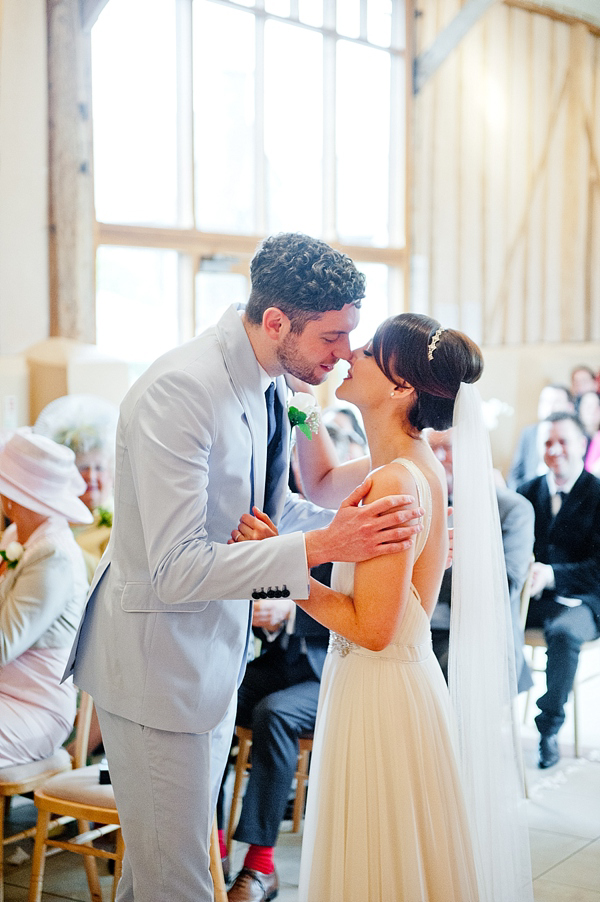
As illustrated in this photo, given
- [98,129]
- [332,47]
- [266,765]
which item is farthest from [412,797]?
[332,47]

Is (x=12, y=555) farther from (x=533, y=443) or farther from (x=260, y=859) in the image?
(x=533, y=443)

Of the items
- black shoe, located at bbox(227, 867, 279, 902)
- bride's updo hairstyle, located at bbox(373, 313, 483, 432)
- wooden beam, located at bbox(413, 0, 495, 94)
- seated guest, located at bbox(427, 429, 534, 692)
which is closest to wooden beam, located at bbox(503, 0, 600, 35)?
wooden beam, located at bbox(413, 0, 495, 94)

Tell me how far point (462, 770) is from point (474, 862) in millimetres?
196

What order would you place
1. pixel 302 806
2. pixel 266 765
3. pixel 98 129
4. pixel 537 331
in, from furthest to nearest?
pixel 537 331
pixel 98 129
pixel 302 806
pixel 266 765

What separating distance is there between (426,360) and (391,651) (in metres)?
0.64

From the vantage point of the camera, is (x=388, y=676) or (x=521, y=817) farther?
(x=521, y=817)

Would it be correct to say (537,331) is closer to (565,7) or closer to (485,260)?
(485,260)

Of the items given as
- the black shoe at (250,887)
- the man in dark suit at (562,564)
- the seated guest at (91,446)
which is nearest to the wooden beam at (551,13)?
the man in dark suit at (562,564)

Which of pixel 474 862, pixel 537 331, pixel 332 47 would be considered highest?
pixel 332 47

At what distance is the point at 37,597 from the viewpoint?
3002 millimetres

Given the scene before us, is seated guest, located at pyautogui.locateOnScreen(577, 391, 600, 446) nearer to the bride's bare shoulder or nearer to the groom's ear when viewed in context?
the bride's bare shoulder

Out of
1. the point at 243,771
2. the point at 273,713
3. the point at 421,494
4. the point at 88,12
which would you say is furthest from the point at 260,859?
the point at 88,12

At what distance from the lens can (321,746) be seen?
216 cm

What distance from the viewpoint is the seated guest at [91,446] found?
4.15 metres
